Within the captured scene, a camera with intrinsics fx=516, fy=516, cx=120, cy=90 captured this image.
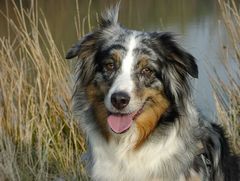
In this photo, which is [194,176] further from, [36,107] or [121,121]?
[36,107]

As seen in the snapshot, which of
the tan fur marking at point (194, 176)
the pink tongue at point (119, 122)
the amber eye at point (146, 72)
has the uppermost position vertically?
the amber eye at point (146, 72)

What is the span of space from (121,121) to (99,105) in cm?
23

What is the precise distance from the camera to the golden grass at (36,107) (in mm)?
5609

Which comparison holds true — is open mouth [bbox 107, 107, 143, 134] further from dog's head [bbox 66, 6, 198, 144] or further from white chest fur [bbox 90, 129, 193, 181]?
white chest fur [bbox 90, 129, 193, 181]

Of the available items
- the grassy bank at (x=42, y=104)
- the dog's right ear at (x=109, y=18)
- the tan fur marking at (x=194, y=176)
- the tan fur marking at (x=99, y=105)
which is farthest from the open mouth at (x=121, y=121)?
the grassy bank at (x=42, y=104)

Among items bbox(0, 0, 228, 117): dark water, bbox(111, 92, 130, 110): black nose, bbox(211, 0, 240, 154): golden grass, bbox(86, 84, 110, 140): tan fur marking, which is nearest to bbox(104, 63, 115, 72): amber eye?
bbox(86, 84, 110, 140): tan fur marking

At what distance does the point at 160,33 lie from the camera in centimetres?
396

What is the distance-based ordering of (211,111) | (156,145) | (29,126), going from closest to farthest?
1. (156,145)
2. (29,126)
3. (211,111)

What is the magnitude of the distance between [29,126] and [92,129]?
190cm

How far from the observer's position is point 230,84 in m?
6.00

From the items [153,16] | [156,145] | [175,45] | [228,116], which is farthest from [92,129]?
[153,16]

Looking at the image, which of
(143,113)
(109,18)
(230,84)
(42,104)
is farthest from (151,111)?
(230,84)

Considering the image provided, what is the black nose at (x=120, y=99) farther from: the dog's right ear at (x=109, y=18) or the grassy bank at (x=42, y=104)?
the grassy bank at (x=42, y=104)

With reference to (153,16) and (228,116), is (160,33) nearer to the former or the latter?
(228,116)
